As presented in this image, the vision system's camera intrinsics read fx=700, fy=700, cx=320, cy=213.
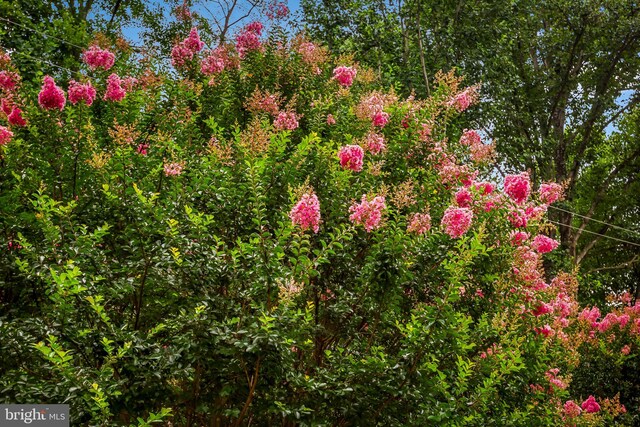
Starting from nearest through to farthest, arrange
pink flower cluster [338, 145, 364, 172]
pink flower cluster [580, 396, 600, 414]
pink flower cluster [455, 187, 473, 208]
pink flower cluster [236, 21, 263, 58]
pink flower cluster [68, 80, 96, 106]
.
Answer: pink flower cluster [338, 145, 364, 172], pink flower cluster [455, 187, 473, 208], pink flower cluster [68, 80, 96, 106], pink flower cluster [236, 21, 263, 58], pink flower cluster [580, 396, 600, 414]

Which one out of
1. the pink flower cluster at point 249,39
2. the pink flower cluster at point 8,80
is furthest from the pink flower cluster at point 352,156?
the pink flower cluster at point 249,39

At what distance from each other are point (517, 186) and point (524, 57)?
12910 millimetres

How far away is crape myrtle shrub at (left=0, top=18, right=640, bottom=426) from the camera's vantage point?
412 centimetres

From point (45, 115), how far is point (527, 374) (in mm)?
4491

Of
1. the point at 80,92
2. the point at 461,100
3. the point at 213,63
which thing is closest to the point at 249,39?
the point at 213,63

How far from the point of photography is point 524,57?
17.7 meters

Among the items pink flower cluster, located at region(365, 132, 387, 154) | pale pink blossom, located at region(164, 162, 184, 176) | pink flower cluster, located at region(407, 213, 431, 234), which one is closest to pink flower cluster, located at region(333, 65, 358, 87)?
pink flower cluster, located at region(365, 132, 387, 154)

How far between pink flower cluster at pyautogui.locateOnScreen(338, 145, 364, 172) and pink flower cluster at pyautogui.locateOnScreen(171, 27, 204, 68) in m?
2.72

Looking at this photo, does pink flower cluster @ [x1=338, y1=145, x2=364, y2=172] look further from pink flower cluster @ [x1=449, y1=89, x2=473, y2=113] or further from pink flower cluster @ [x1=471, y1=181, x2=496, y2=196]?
pink flower cluster @ [x1=449, y1=89, x2=473, y2=113]

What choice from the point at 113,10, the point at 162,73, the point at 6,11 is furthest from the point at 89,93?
the point at 113,10

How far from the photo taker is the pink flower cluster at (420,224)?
4.96m

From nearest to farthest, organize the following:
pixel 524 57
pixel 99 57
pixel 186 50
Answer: pixel 99 57
pixel 186 50
pixel 524 57

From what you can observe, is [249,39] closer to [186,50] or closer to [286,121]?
[186,50]

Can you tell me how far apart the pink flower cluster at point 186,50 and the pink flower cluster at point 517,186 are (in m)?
3.41
